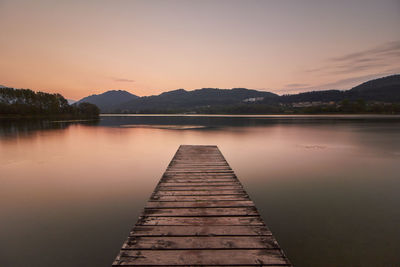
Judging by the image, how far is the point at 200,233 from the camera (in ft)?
11.1

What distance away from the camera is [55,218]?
18.1ft

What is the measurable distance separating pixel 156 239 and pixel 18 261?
3.12m

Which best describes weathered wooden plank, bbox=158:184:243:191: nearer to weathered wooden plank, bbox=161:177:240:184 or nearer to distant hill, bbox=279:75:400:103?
weathered wooden plank, bbox=161:177:240:184

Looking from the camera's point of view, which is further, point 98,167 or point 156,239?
point 98,167

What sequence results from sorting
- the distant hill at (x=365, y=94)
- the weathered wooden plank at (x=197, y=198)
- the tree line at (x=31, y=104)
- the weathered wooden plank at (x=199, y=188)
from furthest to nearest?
the distant hill at (x=365, y=94) < the tree line at (x=31, y=104) < the weathered wooden plank at (x=199, y=188) < the weathered wooden plank at (x=197, y=198)

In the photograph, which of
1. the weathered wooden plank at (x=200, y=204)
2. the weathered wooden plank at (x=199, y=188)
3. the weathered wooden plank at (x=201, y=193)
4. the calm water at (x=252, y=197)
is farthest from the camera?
the weathered wooden plank at (x=199, y=188)

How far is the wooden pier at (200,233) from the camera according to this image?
2.80m

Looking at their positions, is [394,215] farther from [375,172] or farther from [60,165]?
[60,165]

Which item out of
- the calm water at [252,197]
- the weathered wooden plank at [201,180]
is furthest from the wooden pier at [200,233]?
the calm water at [252,197]

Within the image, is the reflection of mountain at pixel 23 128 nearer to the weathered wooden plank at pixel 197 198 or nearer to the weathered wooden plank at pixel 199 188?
the weathered wooden plank at pixel 199 188

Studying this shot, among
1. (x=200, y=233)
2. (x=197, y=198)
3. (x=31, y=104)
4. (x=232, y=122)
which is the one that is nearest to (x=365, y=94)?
(x=232, y=122)

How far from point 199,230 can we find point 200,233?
10cm

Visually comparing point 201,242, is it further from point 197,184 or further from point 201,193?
point 197,184

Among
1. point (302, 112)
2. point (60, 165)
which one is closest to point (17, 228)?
point (60, 165)
